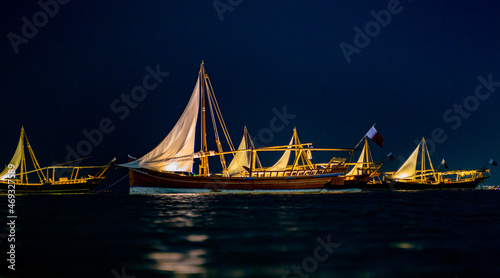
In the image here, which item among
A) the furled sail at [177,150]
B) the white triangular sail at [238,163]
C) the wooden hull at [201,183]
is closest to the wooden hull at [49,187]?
the wooden hull at [201,183]

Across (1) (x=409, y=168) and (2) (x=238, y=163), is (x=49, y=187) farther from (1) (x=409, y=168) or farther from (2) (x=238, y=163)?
(1) (x=409, y=168)

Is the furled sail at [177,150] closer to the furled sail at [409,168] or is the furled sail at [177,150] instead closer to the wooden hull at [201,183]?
the wooden hull at [201,183]

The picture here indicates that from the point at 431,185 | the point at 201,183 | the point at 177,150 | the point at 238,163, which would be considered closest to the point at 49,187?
the point at 177,150

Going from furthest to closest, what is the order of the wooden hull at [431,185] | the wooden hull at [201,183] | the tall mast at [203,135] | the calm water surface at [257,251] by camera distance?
the wooden hull at [431,185]
the tall mast at [203,135]
the wooden hull at [201,183]
the calm water surface at [257,251]

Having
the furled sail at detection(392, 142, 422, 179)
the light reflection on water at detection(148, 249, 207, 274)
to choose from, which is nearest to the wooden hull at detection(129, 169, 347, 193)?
the light reflection on water at detection(148, 249, 207, 274)

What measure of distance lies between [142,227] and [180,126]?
37714mm

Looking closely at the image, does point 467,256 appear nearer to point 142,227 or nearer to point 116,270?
point 116,270

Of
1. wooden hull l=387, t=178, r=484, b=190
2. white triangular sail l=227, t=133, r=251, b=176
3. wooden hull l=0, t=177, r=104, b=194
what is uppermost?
white triangular sail l=227, t=133, r=251, b=176

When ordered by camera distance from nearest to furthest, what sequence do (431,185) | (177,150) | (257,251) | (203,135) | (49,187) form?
1. (257,251)
2. (177,150)
3. (203,135)
4. (49,187)
5. (431,185)

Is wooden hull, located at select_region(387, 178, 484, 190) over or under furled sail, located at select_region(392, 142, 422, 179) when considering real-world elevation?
under

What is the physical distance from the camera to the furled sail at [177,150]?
4809 cm

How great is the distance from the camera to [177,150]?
4950 cm

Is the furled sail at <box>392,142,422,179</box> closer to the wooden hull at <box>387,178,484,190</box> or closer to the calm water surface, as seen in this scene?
the wooden hull at <box>387,178,484,190</box>

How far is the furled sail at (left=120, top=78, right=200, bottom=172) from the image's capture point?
158 ft
